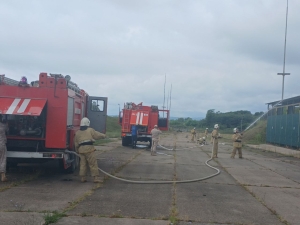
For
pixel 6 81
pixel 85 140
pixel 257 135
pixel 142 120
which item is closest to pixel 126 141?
pixel 142 120

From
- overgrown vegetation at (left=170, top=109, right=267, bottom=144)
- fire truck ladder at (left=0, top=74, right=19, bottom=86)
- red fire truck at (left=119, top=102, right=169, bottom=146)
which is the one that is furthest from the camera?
overgrown vegetation at (left=170, top=109, right=267, bottom=144)

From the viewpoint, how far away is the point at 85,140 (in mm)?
11547

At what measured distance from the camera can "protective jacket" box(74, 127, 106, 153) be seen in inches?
453

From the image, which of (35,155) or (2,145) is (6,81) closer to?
(2,145)

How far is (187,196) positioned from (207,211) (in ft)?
5.35

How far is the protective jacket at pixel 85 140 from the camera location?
11508 millimetres

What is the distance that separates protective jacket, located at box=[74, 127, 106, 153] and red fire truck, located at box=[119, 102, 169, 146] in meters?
14.9

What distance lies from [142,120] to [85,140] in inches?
606

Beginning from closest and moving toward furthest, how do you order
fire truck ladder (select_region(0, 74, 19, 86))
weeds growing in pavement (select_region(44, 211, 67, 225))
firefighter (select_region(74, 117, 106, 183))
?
weeds growing in pavement (select_region(44, 211, 67, 225)) → fire truck ladder (select_region(0, 74, 19, 86)) → firefighter (select_region(74, 117, 106, 183))

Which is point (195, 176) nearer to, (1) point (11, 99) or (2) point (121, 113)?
(1) point (11, 99)

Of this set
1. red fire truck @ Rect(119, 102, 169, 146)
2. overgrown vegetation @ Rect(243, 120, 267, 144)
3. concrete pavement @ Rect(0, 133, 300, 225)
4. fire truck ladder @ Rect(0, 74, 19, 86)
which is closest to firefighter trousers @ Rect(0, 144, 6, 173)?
concrete pavement @ Rect(0, 133, 300, 225)

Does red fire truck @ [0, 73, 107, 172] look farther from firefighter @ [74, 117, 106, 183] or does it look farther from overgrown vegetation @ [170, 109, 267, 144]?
overgrown vegetation @ [170, 109, 267, 144]

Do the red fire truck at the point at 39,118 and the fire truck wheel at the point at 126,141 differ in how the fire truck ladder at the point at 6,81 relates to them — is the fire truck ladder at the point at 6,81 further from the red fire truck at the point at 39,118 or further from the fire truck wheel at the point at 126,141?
the fire truck wheel at the point at 126,141

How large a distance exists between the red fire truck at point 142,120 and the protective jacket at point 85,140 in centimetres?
1492
